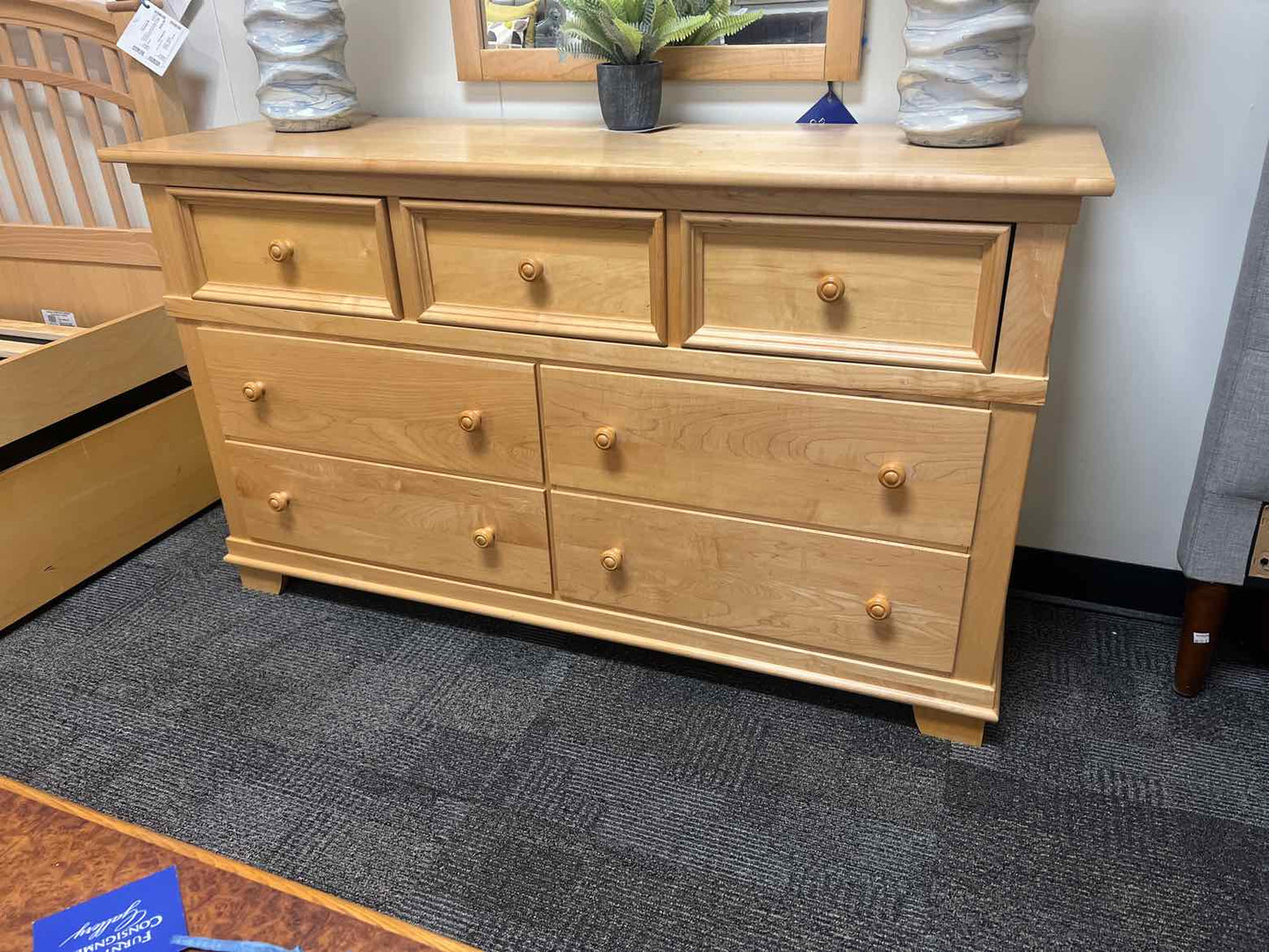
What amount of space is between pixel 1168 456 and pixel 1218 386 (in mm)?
223

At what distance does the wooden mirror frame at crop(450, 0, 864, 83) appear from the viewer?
1.55 metres

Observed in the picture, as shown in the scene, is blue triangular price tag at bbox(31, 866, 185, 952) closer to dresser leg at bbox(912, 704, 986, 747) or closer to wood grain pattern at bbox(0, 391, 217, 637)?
dresser leg at bbox(912, 704, 986, 747)

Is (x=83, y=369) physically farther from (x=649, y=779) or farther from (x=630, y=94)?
(x=649, y=779)

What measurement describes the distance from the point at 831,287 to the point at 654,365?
0.95 feet

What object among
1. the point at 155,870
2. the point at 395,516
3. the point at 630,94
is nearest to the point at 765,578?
the point at 395,516

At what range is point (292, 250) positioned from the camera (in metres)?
1.58

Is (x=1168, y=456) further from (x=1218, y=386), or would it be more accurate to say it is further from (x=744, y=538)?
(x=744, y=538)

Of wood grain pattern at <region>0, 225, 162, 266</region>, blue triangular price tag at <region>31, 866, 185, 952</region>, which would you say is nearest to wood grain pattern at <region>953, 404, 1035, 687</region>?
blue triangular price tag at <region>31, 866, 185, 952</region>

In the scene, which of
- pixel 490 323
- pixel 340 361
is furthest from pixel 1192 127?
pixel 340 361

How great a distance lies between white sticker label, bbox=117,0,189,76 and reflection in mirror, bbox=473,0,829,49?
26.5 inches

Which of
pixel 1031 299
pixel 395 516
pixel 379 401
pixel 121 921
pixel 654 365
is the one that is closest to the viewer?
pixel 121 921

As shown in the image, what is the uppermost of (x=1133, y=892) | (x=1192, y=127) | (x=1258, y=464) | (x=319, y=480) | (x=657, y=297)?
(x=1192, y=127)

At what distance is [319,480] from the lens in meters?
1.77

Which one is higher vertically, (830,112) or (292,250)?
(830,112)
